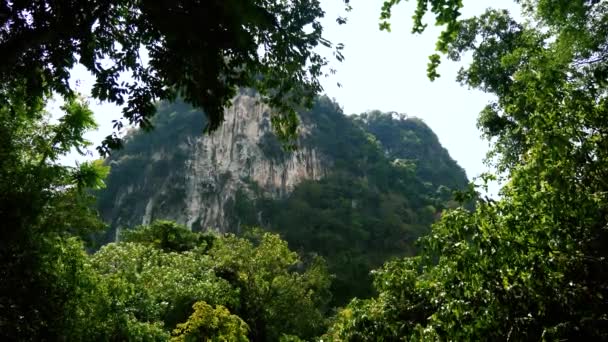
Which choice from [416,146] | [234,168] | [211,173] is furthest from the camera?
[416,146]

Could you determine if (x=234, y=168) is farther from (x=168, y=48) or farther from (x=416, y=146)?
(x=168, y=48)

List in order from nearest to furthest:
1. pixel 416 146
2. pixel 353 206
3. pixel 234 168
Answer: pixel 353 206 < pixel 234 168 < pixel 416 146

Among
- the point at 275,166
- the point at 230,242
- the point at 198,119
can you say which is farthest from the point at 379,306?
the point at 198,119

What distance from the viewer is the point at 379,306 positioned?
6.93 meters

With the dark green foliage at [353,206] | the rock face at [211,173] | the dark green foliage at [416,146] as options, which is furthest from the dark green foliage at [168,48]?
the dark green foliage at [416,146]

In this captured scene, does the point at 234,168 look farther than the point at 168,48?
Yes

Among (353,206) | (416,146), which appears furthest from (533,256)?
(416,146)

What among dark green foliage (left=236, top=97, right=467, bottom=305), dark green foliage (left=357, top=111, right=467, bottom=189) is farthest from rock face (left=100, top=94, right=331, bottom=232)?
dark green foliage (left=357, top=111, right=467, bottom=189)

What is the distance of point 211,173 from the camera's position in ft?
164

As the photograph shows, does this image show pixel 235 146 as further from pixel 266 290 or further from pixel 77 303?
pixel 77 303

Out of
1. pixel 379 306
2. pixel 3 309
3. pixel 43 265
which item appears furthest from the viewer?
pixel 43 265

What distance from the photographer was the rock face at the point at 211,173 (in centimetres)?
4819

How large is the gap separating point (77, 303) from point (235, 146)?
42.1 m

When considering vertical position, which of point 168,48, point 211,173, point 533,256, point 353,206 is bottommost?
point 533,256
